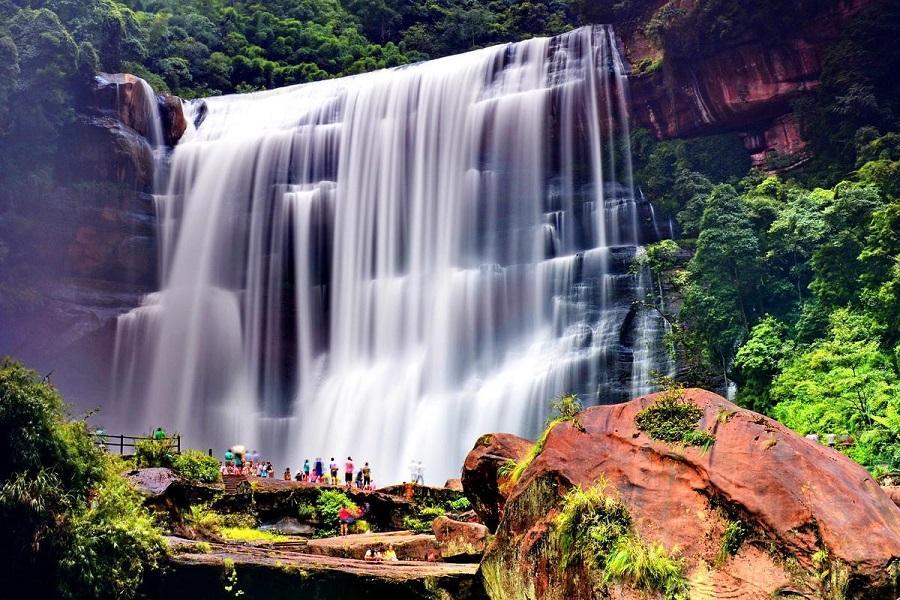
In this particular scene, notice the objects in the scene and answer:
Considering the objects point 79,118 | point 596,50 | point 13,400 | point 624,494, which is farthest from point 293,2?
point 624,494

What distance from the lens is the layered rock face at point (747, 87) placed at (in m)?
34.5

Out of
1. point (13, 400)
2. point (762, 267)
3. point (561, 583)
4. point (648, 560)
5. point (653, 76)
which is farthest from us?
point (653, 76)

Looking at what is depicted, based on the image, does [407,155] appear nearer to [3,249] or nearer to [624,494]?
[3,249]

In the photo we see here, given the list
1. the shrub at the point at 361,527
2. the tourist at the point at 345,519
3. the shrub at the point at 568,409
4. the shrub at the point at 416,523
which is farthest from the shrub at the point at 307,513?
the shrub at the point at 568,409

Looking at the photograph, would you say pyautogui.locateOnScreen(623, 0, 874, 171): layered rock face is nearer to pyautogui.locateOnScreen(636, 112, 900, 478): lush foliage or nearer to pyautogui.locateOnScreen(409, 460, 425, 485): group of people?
pyautogui.locateOnScreen(636, 112, 900, 478): lush foliage

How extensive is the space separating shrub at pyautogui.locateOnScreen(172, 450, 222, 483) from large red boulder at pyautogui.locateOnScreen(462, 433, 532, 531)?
397 inches

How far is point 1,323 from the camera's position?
38.2 metres

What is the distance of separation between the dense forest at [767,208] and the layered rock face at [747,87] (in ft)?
2.21

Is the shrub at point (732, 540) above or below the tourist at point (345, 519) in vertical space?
above

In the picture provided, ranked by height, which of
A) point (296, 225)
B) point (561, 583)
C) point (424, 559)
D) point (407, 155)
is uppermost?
point (407, 155)

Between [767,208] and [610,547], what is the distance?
2337 cm

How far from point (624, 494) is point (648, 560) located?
958mm

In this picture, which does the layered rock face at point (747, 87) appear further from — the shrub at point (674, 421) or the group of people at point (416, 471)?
the shrub at point (674, 421)

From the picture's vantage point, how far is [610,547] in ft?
29.8
